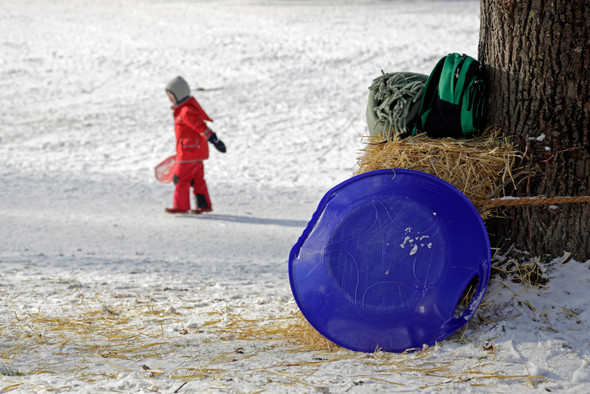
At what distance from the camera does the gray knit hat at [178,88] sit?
24.8 feet

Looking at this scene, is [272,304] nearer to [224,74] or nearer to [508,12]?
[508,12]

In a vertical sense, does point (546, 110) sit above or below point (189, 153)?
above

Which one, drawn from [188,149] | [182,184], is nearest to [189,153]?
[188,149]

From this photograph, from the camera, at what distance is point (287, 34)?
1762cm

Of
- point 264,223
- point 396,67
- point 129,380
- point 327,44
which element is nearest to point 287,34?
point 327,44

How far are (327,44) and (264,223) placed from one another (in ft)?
33.9

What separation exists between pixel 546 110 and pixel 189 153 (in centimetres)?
519

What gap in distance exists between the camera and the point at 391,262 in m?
2.91

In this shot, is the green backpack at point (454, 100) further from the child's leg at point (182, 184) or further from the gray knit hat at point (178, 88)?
the gray knit hat at point (178, 88)

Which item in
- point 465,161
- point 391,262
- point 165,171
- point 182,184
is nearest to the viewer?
point 391,262

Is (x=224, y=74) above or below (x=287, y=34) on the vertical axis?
below

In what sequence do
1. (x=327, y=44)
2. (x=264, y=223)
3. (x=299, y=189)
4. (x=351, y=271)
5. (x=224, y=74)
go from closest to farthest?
(x=351, y=271) → (x=264, y=223) → (x=299, y=189) → (x=224, y=74) → (x=327, y=44)

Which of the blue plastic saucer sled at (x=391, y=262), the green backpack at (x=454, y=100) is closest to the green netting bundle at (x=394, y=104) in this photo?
the green backpack at (x=454, y=100)

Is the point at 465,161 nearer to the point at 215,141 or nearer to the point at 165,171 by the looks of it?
the point at 215,141
